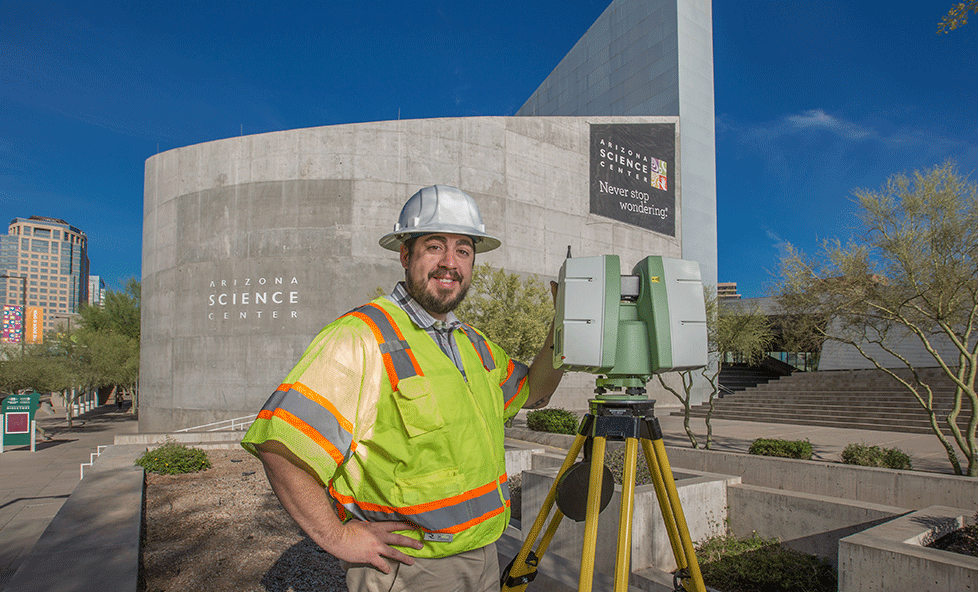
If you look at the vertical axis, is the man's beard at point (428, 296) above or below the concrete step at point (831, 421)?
above

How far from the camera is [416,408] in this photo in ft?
5.47

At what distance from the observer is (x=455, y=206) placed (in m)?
2.07

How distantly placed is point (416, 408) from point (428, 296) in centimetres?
45

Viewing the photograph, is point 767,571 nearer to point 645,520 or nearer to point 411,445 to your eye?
point 645,520

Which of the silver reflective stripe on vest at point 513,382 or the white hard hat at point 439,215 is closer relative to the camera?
the white hard hat at point 439,215

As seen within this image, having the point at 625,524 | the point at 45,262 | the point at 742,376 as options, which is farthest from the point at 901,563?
the point at 45,262

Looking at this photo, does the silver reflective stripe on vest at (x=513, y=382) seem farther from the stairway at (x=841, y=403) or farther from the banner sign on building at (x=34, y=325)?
the banner sign on building at (x=34, y=325)

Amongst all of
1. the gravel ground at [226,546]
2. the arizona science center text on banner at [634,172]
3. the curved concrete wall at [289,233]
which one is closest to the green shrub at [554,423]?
the gravel ground at [226,546]

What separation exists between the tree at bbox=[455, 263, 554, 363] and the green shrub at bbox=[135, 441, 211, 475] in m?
6.78

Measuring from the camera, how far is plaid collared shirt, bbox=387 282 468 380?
1.94 metres

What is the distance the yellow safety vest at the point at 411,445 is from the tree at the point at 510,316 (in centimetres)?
1177

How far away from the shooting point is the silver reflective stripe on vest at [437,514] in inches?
65.9

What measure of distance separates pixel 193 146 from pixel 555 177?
16173mm

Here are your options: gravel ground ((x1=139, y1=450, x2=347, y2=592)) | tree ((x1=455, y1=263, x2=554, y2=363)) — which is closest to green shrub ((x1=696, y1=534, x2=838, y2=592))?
gravel ground ((x1=139, y1=450, x2=347, y2=592))
